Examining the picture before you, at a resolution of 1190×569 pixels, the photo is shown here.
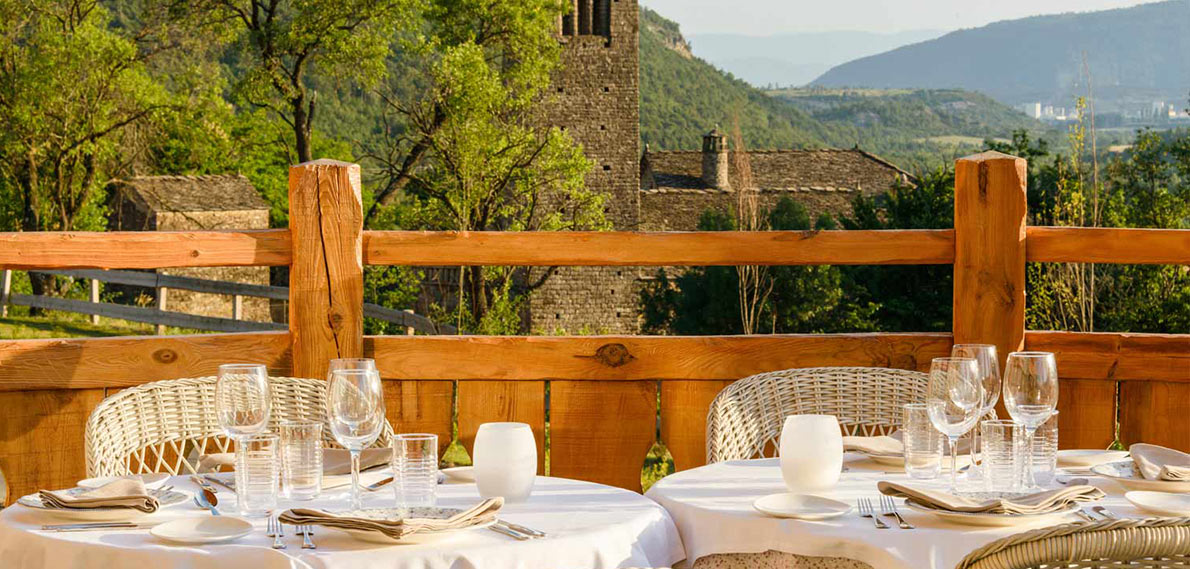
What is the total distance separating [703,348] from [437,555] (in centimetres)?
175

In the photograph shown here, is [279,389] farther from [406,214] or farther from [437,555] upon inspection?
[406,214]

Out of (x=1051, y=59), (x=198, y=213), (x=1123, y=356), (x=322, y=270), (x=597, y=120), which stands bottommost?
(x=1123, y=356)

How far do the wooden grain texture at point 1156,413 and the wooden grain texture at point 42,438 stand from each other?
2.76 metres

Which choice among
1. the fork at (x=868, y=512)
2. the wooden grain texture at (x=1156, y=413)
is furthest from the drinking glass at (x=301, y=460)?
the wooden grain texture at (x=1156, y=413)

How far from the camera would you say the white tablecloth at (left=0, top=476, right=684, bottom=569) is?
1487 millimetres

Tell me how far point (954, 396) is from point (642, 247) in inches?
55.9

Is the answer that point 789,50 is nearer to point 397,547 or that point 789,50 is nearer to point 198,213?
point 198,213

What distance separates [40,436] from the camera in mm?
2947

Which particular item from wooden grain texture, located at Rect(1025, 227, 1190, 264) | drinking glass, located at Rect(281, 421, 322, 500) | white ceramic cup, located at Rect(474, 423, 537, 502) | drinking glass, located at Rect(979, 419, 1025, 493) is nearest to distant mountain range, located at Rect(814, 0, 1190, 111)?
wooden grain texture, located at Rect(1025, 227, 1190, 264)

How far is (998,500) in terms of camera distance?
1.64 m

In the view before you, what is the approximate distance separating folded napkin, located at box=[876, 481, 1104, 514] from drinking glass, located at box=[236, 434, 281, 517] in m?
0.92

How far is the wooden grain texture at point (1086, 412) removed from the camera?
3.16 meters

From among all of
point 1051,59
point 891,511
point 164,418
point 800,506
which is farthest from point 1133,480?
point 1051,59

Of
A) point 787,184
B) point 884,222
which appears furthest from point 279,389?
point 787,184
